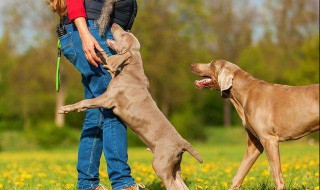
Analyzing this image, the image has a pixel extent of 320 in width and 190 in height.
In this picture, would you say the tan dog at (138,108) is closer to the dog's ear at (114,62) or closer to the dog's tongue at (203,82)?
the dog's ear at (114,62)

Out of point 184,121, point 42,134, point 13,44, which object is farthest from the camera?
point 13,44

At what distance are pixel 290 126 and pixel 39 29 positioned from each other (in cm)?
3108

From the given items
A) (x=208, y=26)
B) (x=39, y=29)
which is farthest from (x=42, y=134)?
(x=208, y=26)

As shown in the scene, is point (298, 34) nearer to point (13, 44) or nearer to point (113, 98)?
point (13, 44)

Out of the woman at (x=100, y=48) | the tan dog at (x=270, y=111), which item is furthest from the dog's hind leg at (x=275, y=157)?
the woman at (x=100, y=48)

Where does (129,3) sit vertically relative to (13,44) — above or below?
above

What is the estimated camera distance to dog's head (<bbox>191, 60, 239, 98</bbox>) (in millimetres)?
5512

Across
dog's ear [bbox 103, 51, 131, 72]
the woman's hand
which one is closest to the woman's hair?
the woman's hand

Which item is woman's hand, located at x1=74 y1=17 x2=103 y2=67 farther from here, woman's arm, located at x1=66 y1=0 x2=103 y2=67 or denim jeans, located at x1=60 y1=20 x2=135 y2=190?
denim jeans, located at x1=60 y1=20 x2=135 y2=190

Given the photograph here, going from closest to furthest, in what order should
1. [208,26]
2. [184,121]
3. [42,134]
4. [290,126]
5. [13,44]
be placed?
[290,126]
[42,134]
[184,121]
[13,44]
[208,26]

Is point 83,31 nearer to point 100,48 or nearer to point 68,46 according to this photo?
point 100,48

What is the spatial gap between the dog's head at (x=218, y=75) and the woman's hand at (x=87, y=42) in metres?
1.21

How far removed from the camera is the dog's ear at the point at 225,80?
5477 millimetres

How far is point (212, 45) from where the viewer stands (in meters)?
45.0
